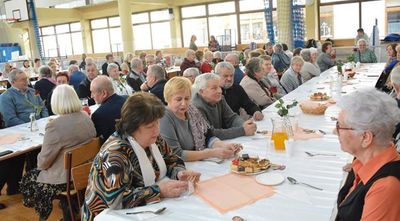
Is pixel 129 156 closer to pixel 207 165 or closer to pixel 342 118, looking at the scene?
pixel 207 165

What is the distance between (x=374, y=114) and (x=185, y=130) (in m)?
1.38

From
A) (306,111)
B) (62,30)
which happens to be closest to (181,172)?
(306,111)

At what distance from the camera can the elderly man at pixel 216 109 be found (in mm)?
2775

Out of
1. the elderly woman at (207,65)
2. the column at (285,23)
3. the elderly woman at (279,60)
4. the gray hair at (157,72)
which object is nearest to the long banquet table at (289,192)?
the gray hair at (157,72)

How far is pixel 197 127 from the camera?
102 inches

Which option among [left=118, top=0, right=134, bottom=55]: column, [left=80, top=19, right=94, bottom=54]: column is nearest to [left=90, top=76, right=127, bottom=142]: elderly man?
[left=118, top=0, right=134, bottom=55]: column

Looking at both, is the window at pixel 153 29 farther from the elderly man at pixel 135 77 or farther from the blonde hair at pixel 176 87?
the blonde hair at pixel 176 87

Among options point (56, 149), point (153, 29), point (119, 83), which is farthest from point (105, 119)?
point (153, 29)

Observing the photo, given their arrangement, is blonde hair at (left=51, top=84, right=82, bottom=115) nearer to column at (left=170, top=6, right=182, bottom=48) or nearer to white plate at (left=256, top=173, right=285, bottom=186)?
white plate at (left=256, top=173, right=285, bottom=186)

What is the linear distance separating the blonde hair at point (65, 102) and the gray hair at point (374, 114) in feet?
6.96

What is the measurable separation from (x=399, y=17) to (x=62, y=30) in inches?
645

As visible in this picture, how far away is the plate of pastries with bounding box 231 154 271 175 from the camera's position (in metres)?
1.95

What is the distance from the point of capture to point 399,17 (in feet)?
39.0

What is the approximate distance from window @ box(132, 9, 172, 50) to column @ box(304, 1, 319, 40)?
6.28 m
